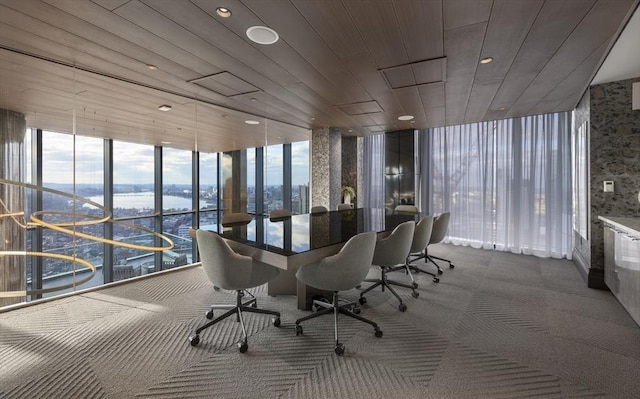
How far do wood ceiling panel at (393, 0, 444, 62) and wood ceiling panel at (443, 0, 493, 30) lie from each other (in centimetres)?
5

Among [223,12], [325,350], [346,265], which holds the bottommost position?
[325,350]

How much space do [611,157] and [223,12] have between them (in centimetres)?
466

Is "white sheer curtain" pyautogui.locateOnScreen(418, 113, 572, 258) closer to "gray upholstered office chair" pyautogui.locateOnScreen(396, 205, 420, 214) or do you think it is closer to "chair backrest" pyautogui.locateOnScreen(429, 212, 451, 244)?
"gray upholstered office chair" pyautogui.locateOnScreen(396, 205, 420, 214)

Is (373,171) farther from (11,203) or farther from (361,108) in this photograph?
(11,203)

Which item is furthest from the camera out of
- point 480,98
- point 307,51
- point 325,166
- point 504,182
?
point 325,166

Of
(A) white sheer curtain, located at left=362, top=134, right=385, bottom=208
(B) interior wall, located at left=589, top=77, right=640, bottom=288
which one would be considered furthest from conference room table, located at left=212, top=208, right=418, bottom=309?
(A) white sheer curtain, located at left=362, top=134, right=385, bottom=208

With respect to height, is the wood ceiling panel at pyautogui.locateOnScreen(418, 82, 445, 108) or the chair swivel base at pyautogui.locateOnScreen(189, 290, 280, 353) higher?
the wood ceiling panel at pyautogui.locateOnScreen(418, 82, 445, 108)

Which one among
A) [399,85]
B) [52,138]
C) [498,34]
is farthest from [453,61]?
[52,138]

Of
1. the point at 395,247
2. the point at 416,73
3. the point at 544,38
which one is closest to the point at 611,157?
the point at 544,38

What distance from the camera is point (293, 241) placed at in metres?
2.44

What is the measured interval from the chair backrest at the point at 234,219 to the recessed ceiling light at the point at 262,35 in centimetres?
196

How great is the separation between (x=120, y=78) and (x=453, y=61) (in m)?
3.60

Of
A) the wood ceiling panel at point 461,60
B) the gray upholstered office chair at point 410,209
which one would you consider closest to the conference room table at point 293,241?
the gray upholstered office chair at point 410,209

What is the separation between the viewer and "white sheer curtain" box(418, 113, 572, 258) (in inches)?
201
